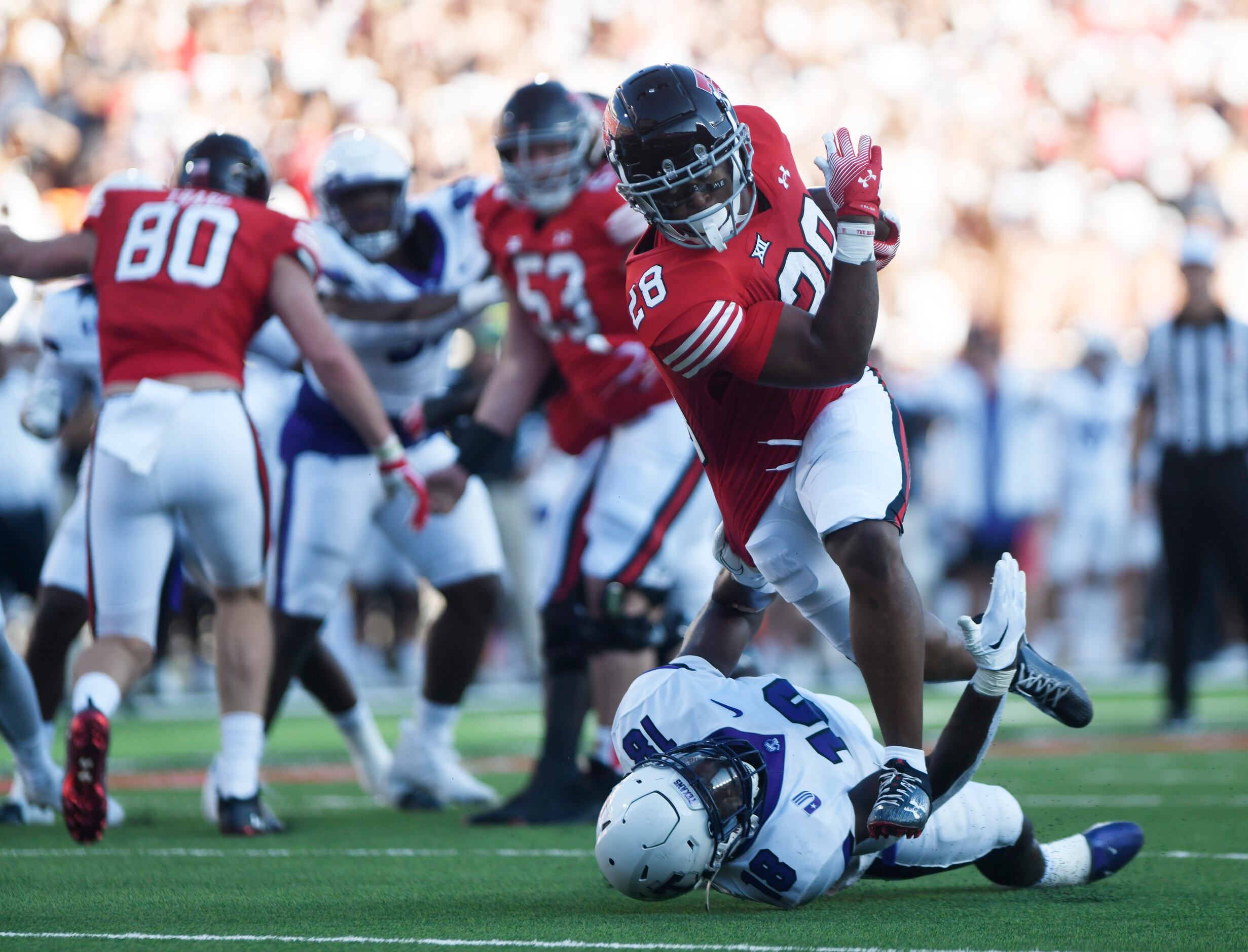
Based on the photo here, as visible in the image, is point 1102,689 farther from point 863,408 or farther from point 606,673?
point 863,408

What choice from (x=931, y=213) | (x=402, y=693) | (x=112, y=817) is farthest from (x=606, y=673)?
(x=931, y=213)

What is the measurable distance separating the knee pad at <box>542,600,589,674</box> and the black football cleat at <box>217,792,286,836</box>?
1019 mm

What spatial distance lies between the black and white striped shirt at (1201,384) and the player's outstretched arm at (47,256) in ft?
17.3

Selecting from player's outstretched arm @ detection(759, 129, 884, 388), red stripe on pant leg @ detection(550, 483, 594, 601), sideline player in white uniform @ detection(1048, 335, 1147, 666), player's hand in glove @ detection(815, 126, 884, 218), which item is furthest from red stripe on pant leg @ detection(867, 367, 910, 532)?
sideline player in white uniform @ detection(1048, 335, 1147, 666)

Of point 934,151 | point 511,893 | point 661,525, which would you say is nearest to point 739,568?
point 511,893

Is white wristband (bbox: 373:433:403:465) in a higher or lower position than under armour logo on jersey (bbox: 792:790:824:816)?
higher

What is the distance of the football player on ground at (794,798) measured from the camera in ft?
10.4

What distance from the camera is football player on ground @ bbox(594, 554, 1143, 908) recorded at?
3182 millimetres

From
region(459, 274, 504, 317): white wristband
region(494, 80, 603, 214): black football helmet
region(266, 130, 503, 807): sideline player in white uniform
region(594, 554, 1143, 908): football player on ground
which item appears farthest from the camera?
region(459, 274, 504, 317): white wristband

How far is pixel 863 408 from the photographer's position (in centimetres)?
371

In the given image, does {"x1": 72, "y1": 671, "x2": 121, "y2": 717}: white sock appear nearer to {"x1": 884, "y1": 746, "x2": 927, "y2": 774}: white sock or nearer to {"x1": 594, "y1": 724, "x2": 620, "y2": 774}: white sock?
{"x1": 594, "y1": 724, "x2": 620, "y2": 774}: white sock

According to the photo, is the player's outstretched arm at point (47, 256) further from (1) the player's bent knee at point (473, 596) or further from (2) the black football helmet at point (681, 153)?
(2) the black football helmet at point (681, 153)

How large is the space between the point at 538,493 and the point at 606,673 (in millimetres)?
6994

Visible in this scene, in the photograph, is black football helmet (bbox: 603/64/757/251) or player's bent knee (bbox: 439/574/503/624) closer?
black football helmet (bbox: 603/64/757/251)
